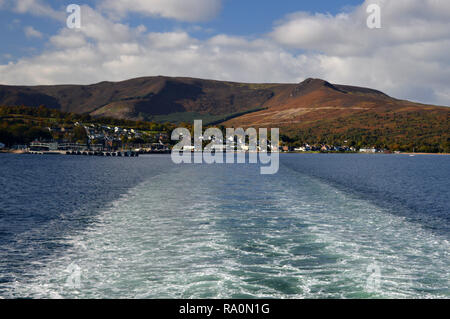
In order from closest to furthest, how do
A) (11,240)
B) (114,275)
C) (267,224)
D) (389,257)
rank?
(114,275) → (389,257) → (11,240) → (267,224)

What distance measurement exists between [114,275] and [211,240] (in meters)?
7.74

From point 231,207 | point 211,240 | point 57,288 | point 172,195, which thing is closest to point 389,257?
point 211,240

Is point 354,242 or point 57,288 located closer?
point 57,288

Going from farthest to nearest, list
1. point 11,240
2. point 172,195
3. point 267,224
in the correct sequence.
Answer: point 172,195
point 267,224
point 11,240

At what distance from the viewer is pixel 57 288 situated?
1540 cm

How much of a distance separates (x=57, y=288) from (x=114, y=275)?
2.41 metres

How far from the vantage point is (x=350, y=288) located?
15.5 m

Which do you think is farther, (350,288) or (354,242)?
(354,242)

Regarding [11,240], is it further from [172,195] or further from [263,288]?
[172,195]

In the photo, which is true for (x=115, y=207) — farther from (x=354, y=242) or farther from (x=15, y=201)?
(x=354, y=242)

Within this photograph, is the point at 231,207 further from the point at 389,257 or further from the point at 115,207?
the point at 389,257
